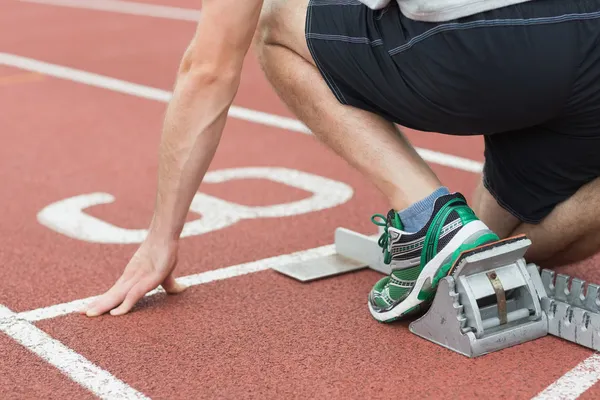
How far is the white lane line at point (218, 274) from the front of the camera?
2.94m

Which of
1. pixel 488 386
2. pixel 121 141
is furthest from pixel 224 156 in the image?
pixel 488 386

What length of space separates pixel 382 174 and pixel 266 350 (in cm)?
61

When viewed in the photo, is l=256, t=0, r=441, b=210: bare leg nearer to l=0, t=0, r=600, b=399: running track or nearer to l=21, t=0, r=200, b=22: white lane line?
l=0, t=0, r=600, b=399: running track

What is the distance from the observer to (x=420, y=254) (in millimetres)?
2668

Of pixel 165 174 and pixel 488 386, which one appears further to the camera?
pixel 165 174

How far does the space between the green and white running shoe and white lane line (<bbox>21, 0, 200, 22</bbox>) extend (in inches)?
314

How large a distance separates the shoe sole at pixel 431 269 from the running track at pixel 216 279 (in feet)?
0.25

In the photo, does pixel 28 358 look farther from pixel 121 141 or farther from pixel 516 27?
pixel 121 141

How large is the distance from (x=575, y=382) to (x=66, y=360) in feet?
4.53

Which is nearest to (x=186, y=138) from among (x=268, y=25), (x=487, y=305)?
(x=268, y=25)

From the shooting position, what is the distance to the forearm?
2795 millimetres

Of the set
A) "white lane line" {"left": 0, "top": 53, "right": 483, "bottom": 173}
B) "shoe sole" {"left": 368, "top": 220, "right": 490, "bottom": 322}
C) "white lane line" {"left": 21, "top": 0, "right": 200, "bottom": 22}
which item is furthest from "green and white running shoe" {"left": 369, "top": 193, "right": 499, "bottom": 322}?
"white lane line" {"left": 21, "top": 0, "right": 200, "bottom": 22}

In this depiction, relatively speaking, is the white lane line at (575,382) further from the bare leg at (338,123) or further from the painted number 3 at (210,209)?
the painted number 3 at (210,209)

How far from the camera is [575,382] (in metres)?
2.45
